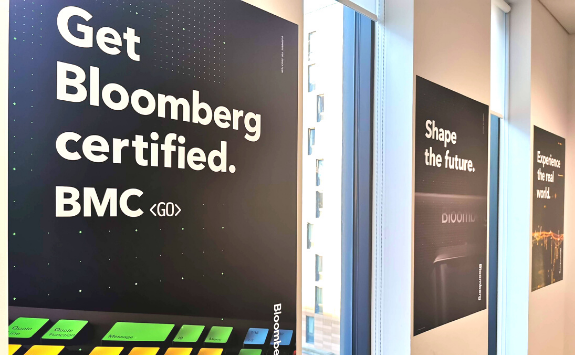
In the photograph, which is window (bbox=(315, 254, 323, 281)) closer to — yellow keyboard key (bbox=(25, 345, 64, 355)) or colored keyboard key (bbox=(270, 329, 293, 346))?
colored keyboard key (bbox=(270, 329, 293, 346))

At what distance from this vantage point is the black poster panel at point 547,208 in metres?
3.34

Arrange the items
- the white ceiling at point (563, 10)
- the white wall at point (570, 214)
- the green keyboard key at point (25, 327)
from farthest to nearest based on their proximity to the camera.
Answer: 1. the white wall at point (570, 214)
2. the white ceiling at point (563, 10)
3. the green keyboard key at point (25, 327)

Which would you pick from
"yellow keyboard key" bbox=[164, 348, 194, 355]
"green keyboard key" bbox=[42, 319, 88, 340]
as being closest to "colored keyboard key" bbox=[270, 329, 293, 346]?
"yellow keyboard key" bbox=[164, 348, 194, 355]

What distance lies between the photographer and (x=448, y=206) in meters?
2.22

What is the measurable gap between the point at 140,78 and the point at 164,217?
0.34m

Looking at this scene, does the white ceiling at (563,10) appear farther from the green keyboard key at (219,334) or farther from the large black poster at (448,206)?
the green keyboard key at (219,334)

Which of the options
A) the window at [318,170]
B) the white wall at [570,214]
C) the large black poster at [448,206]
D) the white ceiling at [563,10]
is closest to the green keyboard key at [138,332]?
the window at [318,170]

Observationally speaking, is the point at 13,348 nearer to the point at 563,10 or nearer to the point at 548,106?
the point at 548,106

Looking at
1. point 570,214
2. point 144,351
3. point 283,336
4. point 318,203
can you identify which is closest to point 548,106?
point 570,214

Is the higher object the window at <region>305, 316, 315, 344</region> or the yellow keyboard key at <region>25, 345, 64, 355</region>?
the yellow keyboard key at <region>25, 345, 64, 355</region>

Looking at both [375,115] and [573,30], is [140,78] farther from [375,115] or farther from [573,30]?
[573,30]

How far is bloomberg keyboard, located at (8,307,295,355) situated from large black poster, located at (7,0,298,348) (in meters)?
0.02

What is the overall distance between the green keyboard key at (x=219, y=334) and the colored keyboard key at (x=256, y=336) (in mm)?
71

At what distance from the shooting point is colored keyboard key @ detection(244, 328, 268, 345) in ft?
4.13
